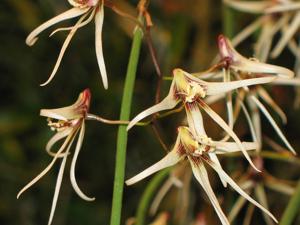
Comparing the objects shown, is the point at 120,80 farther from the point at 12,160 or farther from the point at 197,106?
the point at 197,106

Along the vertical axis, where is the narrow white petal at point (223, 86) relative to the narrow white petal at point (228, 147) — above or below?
above

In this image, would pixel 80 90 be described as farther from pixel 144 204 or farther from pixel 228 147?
pixel 228 147

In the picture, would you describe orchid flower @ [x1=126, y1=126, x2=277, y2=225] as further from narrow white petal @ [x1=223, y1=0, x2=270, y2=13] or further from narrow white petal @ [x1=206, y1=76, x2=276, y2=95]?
narrow white petal @ [x1=223, y1=0, x2=270, y2=13]

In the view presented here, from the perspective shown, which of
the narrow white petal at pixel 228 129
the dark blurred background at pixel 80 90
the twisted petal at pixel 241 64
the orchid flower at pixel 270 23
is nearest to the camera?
the narrow white petal at pixel 228 129

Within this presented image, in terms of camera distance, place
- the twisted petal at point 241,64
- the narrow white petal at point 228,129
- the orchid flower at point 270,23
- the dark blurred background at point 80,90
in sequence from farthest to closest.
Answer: the dark blurred background at point 80,90
the orchid flower at point 270,23
the twisted petal at point 241,64
the narrow white petal at point 228,129

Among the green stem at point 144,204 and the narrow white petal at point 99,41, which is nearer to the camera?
the narrow white petal at point 99,41

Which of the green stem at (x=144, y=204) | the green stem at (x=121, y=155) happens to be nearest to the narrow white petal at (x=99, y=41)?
the green stem at (x=121, y=155)

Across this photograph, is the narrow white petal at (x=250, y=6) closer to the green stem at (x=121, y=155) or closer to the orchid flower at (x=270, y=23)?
the orchid flower at (x=270, y=23)

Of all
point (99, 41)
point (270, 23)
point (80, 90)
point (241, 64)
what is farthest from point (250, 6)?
point (80, 90)

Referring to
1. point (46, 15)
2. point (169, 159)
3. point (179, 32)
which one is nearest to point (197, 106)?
point (169, 159)

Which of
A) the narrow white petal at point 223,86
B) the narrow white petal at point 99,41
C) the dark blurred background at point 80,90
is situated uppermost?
the dark blurred background at point 80,90
